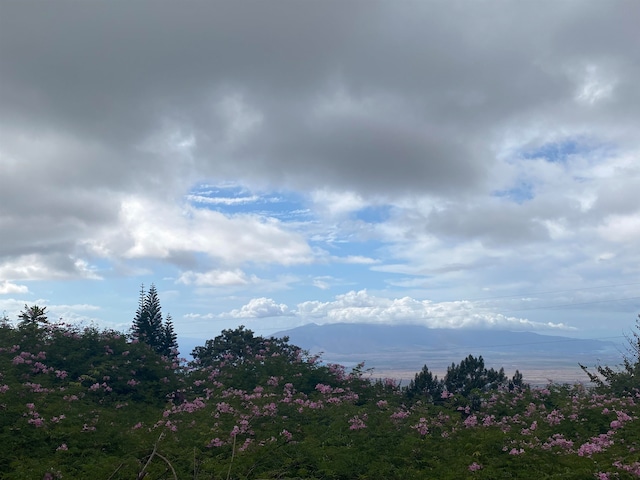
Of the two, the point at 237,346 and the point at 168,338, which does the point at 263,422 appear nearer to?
the point at 237,346

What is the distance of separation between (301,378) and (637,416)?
38.9 ft

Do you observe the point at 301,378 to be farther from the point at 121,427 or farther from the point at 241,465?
the point at 241,465

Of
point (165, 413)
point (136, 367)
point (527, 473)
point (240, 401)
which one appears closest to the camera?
point (527, 473)

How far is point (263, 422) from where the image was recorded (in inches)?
578

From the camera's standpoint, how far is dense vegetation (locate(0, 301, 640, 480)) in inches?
427

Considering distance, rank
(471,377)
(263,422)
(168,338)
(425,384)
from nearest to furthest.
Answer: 1. (263,422)
2. (471,377)
3. (425,384)
4. (168,338)

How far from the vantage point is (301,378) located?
66.7 feet

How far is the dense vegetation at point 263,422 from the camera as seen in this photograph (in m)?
10.8

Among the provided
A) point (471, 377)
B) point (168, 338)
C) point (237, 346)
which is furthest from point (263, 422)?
point (168, 338)

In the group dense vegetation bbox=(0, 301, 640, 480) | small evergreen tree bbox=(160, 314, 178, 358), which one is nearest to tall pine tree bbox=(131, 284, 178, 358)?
small evergreen tree bbox=(160, 314, 178, 358)

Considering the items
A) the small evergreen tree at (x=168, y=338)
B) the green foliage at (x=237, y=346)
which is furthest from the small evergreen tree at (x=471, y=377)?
the small evergreen tree at (x=168, y=338)

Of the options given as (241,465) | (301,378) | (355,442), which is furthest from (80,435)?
(301,378)

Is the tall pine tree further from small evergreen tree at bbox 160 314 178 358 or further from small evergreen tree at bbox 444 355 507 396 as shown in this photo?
small evergreen tree at bbox 444 355 507 396

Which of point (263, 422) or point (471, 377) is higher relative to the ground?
point (471, 377)
